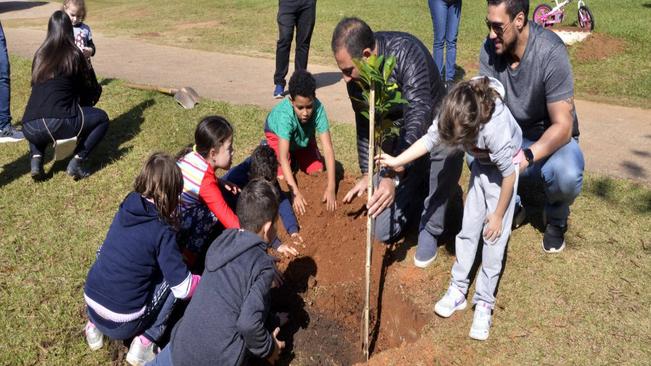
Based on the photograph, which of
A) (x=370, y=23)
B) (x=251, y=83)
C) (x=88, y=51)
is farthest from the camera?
(x=370, y=23)

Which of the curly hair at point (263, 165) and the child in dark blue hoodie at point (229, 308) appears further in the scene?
the curly hair at point (263, 165)

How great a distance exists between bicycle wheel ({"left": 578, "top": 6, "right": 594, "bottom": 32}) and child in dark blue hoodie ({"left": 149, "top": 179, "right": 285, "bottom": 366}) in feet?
32.9

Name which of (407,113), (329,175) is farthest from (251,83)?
(407,113)

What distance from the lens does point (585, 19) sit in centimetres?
1095

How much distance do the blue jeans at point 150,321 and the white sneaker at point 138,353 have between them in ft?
0.16

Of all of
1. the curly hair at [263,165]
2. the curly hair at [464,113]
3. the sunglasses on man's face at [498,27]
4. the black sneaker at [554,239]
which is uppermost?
the sunglasses on man's face at [498,27]

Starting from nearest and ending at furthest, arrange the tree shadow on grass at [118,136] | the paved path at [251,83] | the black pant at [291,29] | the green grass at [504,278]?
the green grass at [504,278] < the paved path at [251,83] < the tree shadow on grass at [118,136] < the black pant at [291,29]

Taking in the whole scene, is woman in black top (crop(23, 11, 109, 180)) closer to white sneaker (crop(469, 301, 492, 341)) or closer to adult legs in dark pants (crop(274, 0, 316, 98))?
adult legs in dark pants (crop(274, 0, 316, 98))

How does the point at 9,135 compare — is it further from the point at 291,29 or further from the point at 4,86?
the point at 291,29

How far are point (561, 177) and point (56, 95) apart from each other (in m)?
4.35

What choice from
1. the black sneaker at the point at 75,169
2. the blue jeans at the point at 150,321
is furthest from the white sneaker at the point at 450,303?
the black sneaker at the point at 75,169

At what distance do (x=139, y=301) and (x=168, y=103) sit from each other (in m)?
4.68

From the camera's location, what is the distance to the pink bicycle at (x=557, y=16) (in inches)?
428

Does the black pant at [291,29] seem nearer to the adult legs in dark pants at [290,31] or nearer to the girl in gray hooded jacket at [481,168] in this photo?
the adult legs in dark pants at [290,31]
